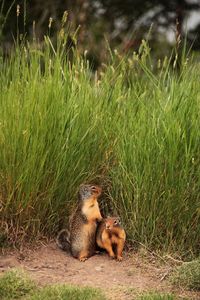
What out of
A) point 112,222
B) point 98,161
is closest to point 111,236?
point 112,222

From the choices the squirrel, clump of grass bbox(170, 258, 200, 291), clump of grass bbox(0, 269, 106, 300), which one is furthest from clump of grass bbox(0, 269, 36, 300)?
clump of grass bbox(170, 258, 200, 291)

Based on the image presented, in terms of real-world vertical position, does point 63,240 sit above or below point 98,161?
below

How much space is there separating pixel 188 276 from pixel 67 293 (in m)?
0.90

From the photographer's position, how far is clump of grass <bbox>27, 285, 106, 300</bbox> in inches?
201

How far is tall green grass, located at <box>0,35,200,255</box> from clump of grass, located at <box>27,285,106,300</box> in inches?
40.5

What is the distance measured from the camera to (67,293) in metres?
5.14

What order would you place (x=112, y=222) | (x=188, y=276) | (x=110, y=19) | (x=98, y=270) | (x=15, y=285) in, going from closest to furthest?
1. (x=15, y=285)
2. (x=188, y=276)
3. (x=98, y=270)
4. (x=112, y=222)
5. (x=110, y=19)

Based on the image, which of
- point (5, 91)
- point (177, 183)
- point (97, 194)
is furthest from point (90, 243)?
point (5, 91)

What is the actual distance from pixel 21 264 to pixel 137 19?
34.2ft

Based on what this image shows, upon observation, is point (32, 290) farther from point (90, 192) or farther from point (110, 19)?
point (110, 19)

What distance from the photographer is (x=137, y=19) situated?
1565cm

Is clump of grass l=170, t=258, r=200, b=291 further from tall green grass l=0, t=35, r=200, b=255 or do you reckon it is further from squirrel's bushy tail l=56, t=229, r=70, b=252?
squirrel's bushy tail l=56, t=229, r=70, b=252

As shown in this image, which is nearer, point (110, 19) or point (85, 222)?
point (85, 222)

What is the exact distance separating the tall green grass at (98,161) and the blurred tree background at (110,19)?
7.90m
